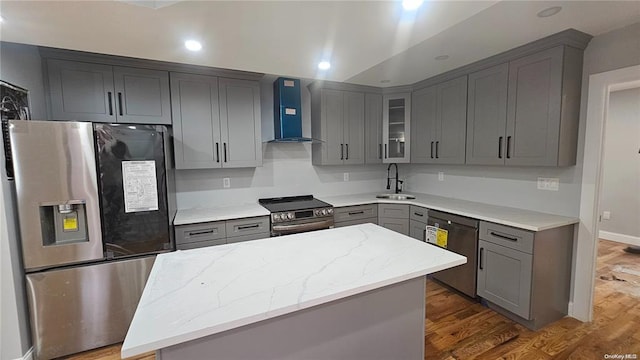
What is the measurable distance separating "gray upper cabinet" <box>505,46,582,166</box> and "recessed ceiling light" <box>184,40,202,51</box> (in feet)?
8.94

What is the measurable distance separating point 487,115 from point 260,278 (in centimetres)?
271

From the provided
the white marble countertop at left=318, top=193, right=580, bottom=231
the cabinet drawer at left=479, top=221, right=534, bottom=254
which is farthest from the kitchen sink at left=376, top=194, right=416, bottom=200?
the cabinet drawer at left=479, top=221, right=534, bottom=254

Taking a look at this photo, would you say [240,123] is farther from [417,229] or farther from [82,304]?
[417,229]

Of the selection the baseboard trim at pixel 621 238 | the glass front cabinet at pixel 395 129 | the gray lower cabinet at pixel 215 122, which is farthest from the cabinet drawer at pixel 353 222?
the baseboard trim at pixel 621 238

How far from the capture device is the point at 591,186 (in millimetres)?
2232

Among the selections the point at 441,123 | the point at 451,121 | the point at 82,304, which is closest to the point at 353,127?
the point at 441,123

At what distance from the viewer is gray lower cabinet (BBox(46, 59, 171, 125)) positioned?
2199 mm

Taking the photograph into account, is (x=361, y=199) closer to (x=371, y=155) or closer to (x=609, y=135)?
(x=371, y=155)

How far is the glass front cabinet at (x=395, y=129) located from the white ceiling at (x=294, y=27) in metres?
1.24

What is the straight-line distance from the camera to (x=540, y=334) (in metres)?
2.19

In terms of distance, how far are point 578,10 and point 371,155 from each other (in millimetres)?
2353

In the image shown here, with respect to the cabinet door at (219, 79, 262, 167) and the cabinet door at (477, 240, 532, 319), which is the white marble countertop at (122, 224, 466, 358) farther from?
the cabinet door at (219, 79, 262, 167)

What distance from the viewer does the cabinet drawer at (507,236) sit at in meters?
2.15

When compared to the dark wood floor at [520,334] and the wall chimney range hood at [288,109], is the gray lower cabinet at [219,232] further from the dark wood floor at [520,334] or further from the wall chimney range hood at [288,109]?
the wall chimney range hood at [288,109]
